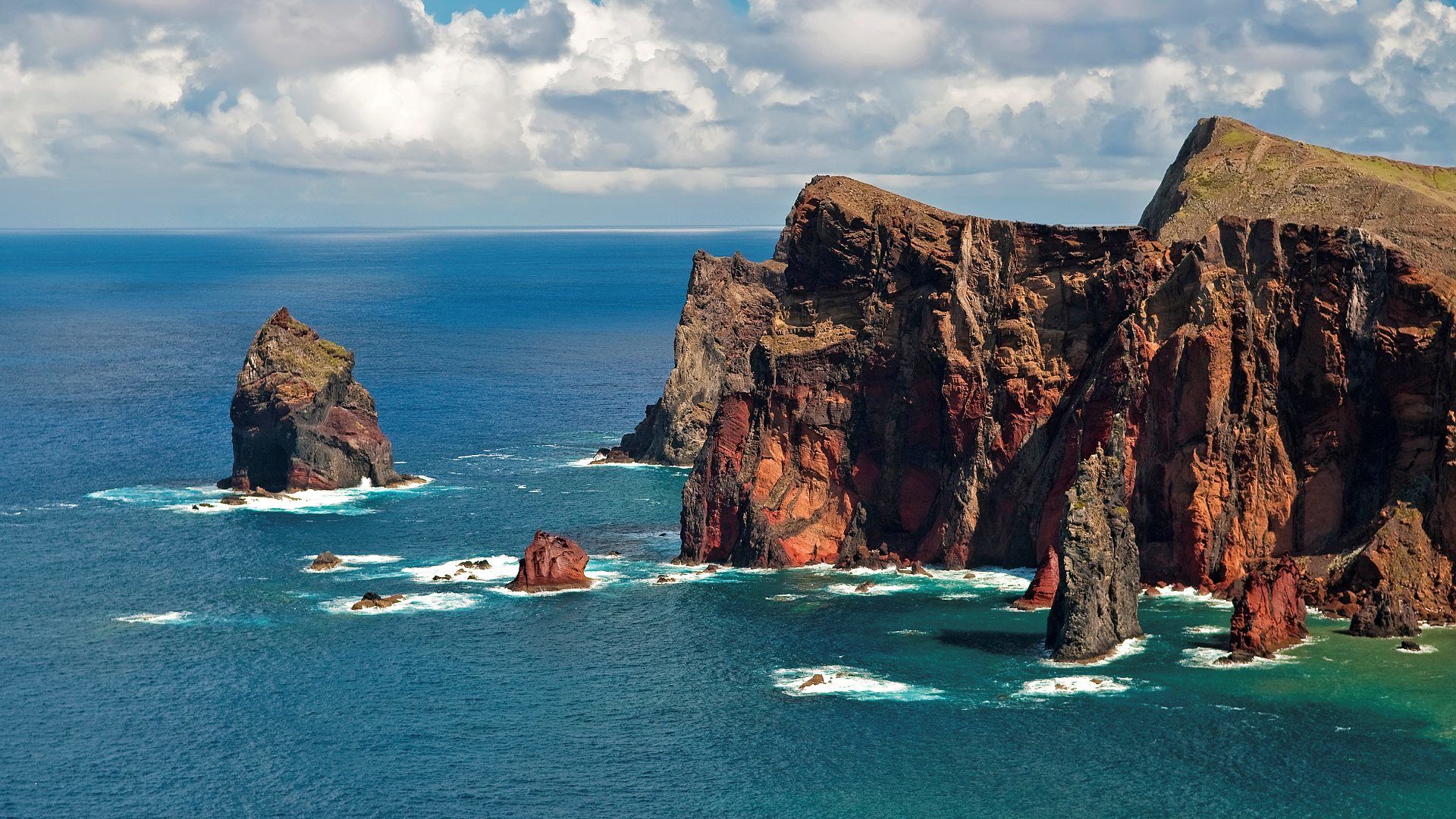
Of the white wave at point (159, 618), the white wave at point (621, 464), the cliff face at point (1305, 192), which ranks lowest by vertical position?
the white wave at point (159, 618)

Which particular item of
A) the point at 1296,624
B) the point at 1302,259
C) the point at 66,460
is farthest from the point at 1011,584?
the point at 66,460

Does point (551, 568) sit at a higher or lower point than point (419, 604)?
higher

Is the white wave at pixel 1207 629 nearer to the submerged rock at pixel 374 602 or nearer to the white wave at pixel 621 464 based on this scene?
the submerged rock at pixel 374 602

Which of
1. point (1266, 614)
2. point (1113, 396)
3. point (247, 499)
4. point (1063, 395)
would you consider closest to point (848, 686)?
point (1266, 614)

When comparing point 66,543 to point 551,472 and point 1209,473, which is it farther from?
point 1209,473

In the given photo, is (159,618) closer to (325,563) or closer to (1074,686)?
(325,563)

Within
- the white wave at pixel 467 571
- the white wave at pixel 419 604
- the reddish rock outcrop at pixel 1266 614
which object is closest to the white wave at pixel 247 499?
the white wave at pixel 467 571
